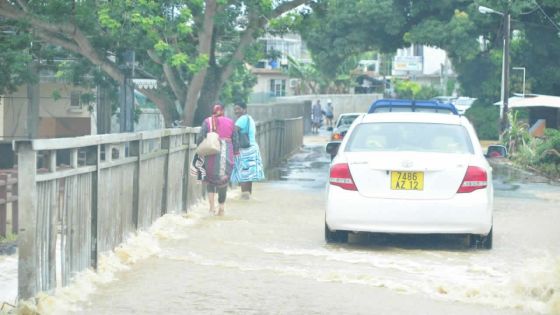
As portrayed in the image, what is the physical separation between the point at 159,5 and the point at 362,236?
14635mm

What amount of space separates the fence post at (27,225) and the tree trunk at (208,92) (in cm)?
2273

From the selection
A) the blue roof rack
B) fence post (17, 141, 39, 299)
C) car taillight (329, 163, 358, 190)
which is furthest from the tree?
fence post (17, 141, 39, 299)

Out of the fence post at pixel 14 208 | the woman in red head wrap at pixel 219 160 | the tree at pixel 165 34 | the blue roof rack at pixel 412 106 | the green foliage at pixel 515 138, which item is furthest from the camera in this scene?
the green foliage at pixel 515 138

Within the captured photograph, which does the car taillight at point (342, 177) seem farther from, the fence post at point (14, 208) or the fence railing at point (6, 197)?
the fence post at point (14, 208)

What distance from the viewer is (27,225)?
8.32m

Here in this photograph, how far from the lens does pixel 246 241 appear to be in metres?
13.2

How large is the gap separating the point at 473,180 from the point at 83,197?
4.24m

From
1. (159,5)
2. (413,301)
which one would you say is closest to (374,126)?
(413,301)

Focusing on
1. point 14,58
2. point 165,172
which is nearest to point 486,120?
point 14,58

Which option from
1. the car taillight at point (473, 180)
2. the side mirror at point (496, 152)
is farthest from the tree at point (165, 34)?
the car taillight at point (473, 180)

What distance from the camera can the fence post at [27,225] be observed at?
8.23 m

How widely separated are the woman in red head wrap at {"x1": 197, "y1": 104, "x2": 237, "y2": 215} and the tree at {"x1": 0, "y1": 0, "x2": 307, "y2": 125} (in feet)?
30.9

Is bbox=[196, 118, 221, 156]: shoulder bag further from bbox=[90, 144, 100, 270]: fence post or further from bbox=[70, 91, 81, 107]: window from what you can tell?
bbox=[70, 91, 81, 107]: window

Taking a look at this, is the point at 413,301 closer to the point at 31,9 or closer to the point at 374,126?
the point at 374,126
